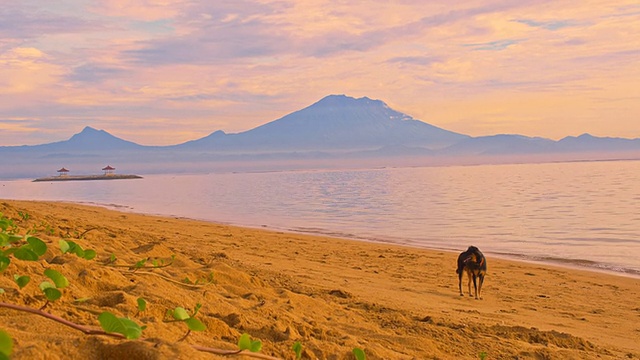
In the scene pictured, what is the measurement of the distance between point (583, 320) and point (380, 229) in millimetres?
14435

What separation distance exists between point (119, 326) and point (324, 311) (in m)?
3.69

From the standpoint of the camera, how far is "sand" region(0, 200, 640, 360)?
9.64ft

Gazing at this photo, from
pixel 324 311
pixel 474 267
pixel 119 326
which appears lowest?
pixel 474 267

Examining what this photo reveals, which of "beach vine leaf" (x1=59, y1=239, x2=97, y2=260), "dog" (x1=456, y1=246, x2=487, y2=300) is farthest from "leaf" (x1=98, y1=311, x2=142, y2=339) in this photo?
"dog" (x1=456, y1=246, x2=487, y2=300)

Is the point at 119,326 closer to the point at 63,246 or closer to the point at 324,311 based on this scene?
the point at 63,246

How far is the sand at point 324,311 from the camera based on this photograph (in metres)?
2.94

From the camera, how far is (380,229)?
2238cm

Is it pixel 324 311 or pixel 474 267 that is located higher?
pixel 324 311

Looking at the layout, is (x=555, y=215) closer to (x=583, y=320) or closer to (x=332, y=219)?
(x=332, y=219)

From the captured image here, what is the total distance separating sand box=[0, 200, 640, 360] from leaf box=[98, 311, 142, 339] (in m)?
0.33

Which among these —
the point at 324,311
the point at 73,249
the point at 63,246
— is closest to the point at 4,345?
the point at 63,246

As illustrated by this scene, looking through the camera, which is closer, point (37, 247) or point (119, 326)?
point (119, 326)

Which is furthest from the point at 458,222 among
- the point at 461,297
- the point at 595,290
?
the point at 461,297

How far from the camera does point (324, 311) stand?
18.3 feet
